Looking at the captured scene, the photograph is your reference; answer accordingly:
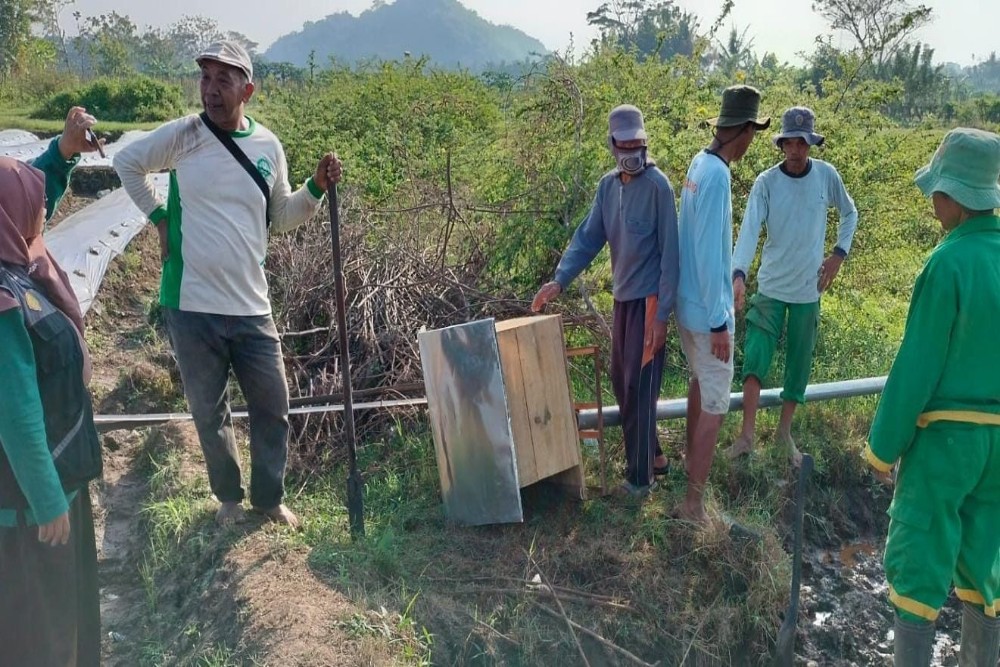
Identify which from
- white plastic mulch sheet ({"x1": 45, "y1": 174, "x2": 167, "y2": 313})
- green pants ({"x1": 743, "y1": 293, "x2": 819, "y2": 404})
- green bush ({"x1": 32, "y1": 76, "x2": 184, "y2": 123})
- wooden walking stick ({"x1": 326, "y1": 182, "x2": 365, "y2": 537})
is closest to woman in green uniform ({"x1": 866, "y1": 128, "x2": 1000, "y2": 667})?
green pants ({"x1": 743, "y1": 293, "x2": 819, "y2": 404})

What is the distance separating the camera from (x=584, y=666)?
337cm

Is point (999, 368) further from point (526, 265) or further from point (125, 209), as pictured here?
point (125, 209)

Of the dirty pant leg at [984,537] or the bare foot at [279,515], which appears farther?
the bare foot at [279,515]

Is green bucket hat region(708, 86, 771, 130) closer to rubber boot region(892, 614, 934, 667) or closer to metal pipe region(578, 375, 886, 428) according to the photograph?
metal pipe region(578, 375, 886, 428)

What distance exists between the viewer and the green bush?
2075 cm

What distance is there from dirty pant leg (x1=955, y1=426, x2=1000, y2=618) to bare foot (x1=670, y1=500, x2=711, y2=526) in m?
1.31

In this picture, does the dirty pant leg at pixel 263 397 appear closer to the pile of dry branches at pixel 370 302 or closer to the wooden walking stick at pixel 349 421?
the wooden walking stick at pixel 349 421

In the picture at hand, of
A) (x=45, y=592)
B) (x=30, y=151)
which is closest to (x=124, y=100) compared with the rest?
(x=30, y=151)

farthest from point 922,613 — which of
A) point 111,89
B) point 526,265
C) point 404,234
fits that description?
point 111,89

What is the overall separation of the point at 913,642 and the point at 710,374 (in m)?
1.44

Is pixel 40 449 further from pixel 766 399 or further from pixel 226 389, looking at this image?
pixel 766 399

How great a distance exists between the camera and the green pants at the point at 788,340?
4746 mm

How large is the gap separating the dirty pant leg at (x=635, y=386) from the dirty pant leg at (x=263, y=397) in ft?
5.39

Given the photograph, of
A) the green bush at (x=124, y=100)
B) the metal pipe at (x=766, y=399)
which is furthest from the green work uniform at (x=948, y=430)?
the green bush at (x=124, y=100)
